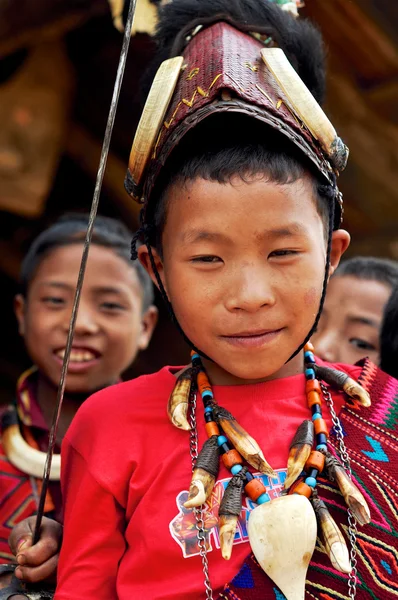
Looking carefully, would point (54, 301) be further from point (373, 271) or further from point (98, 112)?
point (98, 112)

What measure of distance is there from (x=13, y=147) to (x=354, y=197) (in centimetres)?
211

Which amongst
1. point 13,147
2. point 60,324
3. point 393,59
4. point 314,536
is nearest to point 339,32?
point 393,59

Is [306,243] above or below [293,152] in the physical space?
below

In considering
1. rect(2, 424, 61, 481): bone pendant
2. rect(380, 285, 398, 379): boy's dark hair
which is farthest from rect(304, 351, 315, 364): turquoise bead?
rect(2, 424, 61, 481): bone pendant

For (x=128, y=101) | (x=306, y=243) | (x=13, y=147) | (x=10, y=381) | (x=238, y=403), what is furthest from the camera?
(x=10, y=381)

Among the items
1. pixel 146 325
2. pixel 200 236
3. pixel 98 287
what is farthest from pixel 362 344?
pixel 200 236

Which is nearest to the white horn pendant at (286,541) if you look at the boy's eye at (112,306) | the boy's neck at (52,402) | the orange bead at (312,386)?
the orange bead at (312,386)

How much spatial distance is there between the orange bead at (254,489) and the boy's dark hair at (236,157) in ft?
1.89

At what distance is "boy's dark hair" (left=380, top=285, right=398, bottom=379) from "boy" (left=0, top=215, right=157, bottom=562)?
100 centimetres

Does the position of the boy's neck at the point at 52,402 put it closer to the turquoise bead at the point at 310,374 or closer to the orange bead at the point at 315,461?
the turquoise bead at the point at 310,374

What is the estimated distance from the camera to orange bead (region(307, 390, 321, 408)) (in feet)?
5.69

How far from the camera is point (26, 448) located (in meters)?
2.63

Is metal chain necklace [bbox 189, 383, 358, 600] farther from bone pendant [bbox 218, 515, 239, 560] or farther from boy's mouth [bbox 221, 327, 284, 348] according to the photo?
boy's mouth [bbox 221, 327, 284, 348]

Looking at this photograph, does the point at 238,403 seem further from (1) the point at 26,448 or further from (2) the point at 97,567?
(1) the point at 26,448
